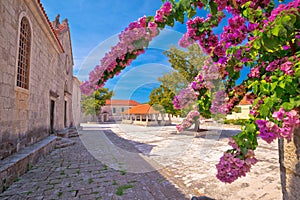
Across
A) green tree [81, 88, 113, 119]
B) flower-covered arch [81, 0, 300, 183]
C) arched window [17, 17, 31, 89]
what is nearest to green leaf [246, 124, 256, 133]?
flower-covered arch [81, 0, 300, 183]

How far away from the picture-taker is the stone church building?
390 centimetres

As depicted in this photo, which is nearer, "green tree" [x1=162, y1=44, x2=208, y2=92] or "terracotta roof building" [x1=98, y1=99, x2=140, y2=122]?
"green tree" [x1=162, y1=44, x2=208, y2=92]

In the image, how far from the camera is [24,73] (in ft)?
17.4

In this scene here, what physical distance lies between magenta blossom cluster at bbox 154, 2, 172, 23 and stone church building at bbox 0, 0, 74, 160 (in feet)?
12.7

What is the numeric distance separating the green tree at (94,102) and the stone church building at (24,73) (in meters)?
21.1

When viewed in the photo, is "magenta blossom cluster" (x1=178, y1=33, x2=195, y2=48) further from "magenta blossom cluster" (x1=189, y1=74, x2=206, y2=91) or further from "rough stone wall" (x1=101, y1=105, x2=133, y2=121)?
"rough stone wall" (x1=101, y1=105, x2=133, y2=121)

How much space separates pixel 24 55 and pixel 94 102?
26116 millimetres

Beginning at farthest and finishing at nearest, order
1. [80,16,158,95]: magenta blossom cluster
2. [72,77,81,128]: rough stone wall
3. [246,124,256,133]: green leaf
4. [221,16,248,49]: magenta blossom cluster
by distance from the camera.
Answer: [72,77,81,128]: rough stone wall < [80,16,158,95]: magenta blossom cluster < [221,16,248,49]: magenta blossom cluster < [246,124,256,133]: green leaf

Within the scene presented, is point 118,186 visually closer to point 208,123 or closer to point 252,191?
point 252,191

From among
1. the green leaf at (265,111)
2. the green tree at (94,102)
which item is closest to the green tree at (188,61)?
the green leaf at (265,111)

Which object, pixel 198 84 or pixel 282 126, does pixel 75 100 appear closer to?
pixel 198 84

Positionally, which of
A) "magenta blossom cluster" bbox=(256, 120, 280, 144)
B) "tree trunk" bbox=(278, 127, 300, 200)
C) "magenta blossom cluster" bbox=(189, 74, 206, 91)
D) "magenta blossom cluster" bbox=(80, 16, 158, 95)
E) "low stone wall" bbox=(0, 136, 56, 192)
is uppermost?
"magenta blossom cluster" bbox=(80, 16, 158, 95)

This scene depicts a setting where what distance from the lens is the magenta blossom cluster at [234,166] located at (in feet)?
3.95

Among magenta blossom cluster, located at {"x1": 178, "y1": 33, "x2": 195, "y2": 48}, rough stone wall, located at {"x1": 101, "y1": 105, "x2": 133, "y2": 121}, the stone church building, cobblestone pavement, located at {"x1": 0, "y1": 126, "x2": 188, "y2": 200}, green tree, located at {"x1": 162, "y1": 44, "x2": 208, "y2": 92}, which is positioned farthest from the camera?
rough stone wall, located at {"x1": 101, "y1": 105, "x2": 133, "y2": 121}
